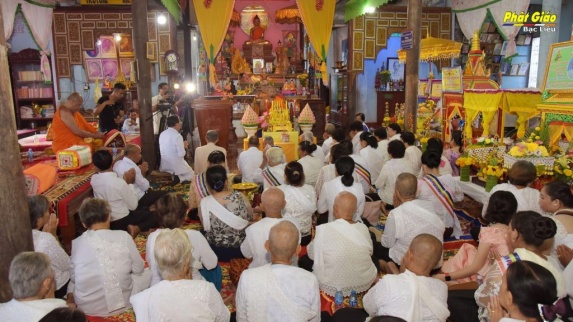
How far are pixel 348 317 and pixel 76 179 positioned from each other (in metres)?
3.53

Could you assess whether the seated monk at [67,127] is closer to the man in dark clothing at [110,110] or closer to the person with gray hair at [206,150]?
the man in dark clothing at [110,110]

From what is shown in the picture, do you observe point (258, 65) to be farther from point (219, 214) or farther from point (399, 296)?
point (399, 296)

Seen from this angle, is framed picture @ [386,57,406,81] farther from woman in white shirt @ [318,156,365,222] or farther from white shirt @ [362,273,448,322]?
white shirt @ [362,273,448,322]

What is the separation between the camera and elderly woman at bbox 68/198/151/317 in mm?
2844

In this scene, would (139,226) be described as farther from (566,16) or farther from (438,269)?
(566,16)

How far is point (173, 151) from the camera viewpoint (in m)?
6.74

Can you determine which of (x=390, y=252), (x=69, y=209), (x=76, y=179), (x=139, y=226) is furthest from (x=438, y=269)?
(x=76, y=179)

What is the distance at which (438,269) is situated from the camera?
3.46 metres

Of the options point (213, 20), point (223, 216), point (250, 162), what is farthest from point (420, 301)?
point (213, 20)

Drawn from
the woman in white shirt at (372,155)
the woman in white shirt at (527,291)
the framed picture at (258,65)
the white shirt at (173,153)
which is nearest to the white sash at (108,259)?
the woman in white shirt at (527,291)

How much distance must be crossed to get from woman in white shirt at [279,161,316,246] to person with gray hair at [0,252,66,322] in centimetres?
202

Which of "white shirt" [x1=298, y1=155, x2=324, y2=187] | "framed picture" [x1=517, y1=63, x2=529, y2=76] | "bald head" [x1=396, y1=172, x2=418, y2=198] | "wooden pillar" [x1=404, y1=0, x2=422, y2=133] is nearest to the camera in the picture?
"bald head" [x1=396, y1=172, x2=418, y2=198]

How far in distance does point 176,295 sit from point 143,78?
5.44 meters

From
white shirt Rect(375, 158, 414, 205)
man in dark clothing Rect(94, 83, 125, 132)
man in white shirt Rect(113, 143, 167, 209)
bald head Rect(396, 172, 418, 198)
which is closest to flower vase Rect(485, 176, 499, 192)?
white shirt Rect(375, 158, 414, 205)
